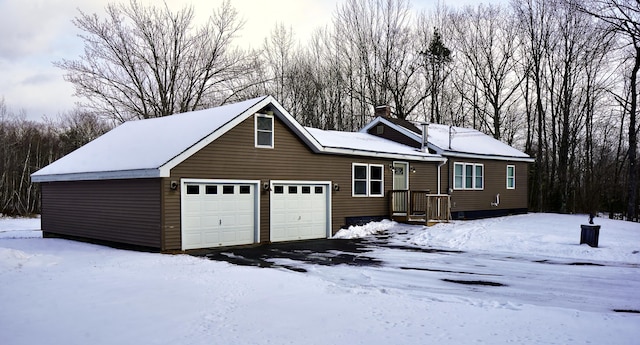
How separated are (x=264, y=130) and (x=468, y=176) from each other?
11943 millimetres

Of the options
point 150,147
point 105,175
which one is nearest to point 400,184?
point 150,147

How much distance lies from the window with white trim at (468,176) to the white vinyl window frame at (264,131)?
10.5 metres

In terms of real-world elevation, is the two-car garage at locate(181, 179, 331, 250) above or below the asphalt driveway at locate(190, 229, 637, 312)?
above

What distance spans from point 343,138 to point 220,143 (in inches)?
286

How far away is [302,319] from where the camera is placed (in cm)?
685

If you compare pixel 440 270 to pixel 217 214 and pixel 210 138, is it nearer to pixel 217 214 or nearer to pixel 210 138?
pixel 217 214

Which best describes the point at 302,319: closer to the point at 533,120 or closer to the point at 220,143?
the point at 220,143

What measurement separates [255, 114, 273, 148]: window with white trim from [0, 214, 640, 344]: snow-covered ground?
4.69 meters

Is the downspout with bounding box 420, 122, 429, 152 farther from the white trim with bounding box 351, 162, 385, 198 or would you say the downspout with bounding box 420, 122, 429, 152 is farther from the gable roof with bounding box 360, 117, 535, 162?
the white trim with bounding box 351, 162, 385, 198

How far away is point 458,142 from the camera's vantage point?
25016 mm

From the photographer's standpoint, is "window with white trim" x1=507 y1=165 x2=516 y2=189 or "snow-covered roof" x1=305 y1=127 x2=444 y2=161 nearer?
"snow-covered roof" x1=305 y1=127 x2=444 y2=161

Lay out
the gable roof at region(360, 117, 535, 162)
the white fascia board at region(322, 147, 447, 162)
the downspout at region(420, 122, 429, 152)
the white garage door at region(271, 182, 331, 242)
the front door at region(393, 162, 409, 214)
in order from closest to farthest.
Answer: the white garage door at region(271, 182, 331, 242), the white fascia board at region(322, 147, 447, 162), the front door at region(393, 162, 409, 214), the downspout at region(420, 122, 429, 152), the gable roof at region(360, 117, 535, 162)

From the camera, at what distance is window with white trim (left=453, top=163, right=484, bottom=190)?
2332 centimetres

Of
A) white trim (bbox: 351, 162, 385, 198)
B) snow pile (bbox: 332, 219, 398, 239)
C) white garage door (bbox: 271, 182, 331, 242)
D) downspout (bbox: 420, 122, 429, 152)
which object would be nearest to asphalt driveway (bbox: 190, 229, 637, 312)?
white garage door (bbox: 271, 182, 331, 242)
